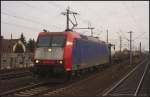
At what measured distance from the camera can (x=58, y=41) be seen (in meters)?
20.4

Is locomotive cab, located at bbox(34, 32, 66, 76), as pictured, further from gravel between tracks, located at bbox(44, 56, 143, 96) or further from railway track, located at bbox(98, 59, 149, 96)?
railway track, located at bbox(98, 59, 149, 96)

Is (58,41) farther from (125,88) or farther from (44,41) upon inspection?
(125,88)

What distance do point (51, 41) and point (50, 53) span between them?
2.69 feet

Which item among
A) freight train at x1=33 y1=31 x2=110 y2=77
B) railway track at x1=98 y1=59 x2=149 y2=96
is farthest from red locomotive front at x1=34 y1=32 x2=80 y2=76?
railway track at x1=98 y1=59 x2=149 y2=96

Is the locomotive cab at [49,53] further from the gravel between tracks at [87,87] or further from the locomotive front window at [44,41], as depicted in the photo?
the gravel between tracks at [87,87]

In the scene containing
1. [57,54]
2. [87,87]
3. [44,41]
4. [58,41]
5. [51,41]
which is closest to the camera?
[87,87]

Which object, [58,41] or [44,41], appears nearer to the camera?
[58,41]

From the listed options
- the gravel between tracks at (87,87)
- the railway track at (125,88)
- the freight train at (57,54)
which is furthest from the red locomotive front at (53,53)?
the railway track at (125,88)

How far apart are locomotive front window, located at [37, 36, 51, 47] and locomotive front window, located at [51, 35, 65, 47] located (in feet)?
1.03

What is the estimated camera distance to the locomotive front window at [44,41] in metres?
20.7

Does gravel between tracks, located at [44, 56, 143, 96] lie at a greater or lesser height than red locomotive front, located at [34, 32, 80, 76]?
lesser

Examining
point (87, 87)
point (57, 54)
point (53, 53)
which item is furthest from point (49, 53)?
point (87, 87)

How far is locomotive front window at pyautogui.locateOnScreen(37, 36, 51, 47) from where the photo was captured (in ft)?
67.9

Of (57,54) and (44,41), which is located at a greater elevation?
(44,41)
